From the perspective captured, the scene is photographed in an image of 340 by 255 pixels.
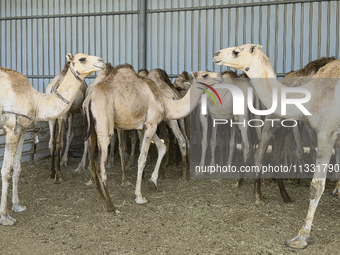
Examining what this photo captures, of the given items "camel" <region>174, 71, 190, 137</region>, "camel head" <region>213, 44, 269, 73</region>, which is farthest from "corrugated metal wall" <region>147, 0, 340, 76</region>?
"camel head" <region>213, 44, 269, 73</region>

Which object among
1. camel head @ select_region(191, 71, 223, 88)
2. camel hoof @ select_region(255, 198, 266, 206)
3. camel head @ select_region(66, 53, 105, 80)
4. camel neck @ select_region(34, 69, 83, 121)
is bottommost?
camel hoof @ select_region(255, 198, 266, 206)

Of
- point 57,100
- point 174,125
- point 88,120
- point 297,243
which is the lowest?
point 297,243

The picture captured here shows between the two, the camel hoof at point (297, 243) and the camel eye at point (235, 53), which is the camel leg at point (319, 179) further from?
the camel eye at point (235, 53)

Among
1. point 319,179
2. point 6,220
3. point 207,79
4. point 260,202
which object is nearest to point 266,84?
point 319,179

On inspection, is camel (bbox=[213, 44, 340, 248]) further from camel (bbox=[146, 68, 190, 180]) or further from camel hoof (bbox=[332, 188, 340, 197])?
camel (bbox=[146, 68, 190, 180])

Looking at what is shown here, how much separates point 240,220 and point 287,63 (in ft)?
21.1

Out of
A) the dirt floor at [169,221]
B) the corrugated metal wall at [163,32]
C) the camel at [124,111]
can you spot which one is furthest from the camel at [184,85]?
the corrugated metal wall at [163,32]

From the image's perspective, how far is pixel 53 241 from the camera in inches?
171

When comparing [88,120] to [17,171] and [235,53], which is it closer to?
[17,171]

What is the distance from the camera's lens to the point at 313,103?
4.34 meters

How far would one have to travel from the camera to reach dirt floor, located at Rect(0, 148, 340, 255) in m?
4.18

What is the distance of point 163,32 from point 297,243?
8.48m

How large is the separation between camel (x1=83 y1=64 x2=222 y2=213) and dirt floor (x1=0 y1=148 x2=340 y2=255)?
0.46 metres

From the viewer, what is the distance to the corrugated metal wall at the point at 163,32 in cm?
996
